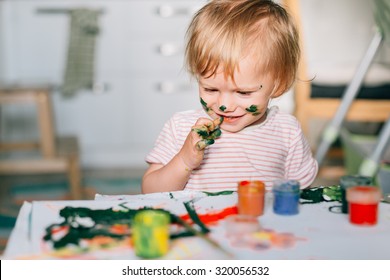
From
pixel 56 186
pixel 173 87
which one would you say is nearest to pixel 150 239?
pixel 56 186

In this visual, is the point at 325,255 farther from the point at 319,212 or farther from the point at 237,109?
the point at 237,109

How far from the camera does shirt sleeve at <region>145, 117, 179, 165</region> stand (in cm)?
130

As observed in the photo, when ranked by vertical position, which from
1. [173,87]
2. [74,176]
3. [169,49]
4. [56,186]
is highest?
[169,49]

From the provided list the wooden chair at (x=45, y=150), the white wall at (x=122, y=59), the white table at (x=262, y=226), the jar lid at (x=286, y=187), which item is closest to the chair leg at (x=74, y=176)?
the wooden chair at (x=45, y=150)

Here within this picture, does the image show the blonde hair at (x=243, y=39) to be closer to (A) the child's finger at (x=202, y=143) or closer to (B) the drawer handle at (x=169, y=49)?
(A) the child's finger at (x=202, y=143)

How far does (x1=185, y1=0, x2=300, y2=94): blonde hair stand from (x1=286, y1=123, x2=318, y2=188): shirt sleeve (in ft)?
0.44

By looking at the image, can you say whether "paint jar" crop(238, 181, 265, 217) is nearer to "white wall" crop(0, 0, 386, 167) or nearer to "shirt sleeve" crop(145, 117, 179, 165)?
"shirt sleeve" crop(145, 117, 179, 165)

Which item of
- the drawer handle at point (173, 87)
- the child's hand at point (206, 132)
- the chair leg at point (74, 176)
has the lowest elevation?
the chair leg at point (74, 176)

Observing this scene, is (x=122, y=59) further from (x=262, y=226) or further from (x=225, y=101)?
(x=262, y=226)

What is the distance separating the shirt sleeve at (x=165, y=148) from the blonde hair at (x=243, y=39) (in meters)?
0.16

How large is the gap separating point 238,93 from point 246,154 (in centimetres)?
18

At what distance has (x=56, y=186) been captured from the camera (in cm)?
326

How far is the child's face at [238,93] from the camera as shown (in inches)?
45.0

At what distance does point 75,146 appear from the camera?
3035mm
